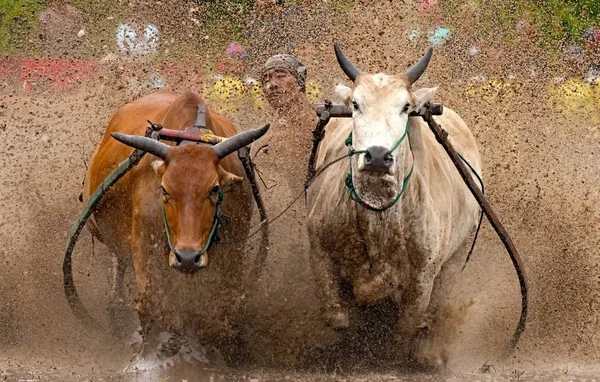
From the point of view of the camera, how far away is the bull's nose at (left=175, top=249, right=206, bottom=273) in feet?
17.4

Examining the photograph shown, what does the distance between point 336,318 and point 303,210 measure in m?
1.71

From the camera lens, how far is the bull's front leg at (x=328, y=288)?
596cm

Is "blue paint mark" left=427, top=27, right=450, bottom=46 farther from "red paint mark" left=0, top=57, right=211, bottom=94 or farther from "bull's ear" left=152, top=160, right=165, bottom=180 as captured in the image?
"bull's ear" left=152, top=160, right=165, bottom=180

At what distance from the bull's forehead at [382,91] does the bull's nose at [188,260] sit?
1.14 metres

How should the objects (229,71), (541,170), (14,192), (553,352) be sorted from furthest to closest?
(229,71) → (541,170) → (14,192) → (553,352)

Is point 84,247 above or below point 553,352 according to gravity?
above

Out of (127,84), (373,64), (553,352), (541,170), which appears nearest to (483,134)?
(541,170)

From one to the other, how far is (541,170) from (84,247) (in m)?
3.98

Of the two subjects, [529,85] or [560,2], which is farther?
[560,2]

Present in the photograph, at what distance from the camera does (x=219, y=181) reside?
5652mm

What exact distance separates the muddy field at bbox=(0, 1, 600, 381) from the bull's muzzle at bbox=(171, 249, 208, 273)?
79 cm

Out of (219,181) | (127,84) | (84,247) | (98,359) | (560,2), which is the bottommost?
(98,359)

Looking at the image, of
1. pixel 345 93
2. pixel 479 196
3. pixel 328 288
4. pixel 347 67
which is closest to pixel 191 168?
pixel 345 93

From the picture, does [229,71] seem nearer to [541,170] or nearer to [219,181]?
[541,170]
